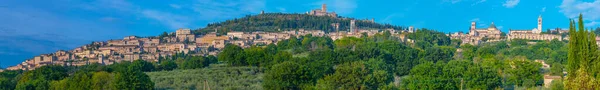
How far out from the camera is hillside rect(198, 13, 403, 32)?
94438 millimetres

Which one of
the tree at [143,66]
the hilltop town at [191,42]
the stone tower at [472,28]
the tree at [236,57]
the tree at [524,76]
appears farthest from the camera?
the stone tower at [472,28]

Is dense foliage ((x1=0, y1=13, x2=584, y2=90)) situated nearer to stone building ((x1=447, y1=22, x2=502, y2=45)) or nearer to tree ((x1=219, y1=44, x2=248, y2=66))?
tree ((x1=219, y1=44, x2=248, y2=66))

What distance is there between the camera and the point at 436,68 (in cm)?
2800

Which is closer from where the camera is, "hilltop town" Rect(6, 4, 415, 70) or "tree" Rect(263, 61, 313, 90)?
"tree" Rect(263, 61, 313, 90)

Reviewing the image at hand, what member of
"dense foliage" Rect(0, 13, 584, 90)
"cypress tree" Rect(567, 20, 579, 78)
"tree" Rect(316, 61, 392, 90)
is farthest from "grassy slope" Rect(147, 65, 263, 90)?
"cypress tree" Rect(567, 20, 579, 78)

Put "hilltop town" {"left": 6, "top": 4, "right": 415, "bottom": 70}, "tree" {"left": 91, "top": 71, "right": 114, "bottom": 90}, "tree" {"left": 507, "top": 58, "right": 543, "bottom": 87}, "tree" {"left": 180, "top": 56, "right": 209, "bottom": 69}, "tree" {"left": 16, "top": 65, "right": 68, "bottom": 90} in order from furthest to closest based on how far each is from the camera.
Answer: "hilltop town" {"left": 6, "top": 4, "right": 415, "bottom": 70} → "tree" {"left": 180, "top": 56, "right": 209, "bottom": 69} → "tree" {"left": 16, "top": 65, "right": 68, "bottom": 90} → "tree" {"left": 507, "top": 58, "right": 543, "bottom": 87} → "tree" {"left": 91, "top": 71, "right": 114, "bottom": 90}

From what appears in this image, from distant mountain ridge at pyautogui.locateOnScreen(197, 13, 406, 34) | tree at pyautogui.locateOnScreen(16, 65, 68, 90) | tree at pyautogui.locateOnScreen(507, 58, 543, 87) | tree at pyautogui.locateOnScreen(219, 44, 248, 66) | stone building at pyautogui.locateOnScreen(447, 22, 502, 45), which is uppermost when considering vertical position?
distant mountain ridge at pyautogui.locateOnScreen(197, 13, 406, 34)

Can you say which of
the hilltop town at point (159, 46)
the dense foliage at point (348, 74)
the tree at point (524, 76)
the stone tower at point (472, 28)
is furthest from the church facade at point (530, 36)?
the tree at point (524, 76)

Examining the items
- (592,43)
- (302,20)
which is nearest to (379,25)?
(302,20)

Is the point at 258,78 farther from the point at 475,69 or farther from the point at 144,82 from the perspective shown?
the point at 475,69

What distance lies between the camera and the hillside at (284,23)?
310 ft

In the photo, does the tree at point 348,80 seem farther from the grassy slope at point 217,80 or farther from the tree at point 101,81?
the tree at point 101,81

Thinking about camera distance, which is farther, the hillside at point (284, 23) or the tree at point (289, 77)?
the hillside at point (284, 23)

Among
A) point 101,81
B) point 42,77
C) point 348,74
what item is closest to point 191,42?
point 42,77
